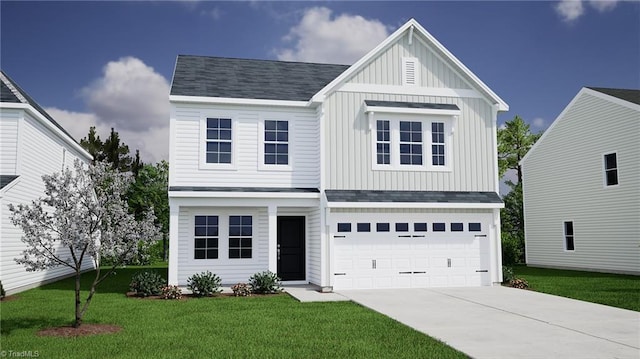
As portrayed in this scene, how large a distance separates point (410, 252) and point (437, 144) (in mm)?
3697

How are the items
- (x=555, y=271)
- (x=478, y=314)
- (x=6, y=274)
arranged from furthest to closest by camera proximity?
(x=555, y=271) → (x=6, y=274) → (x=478, y=314)

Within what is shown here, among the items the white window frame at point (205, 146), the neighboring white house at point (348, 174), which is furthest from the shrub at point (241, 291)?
the white window frame at point (205, 146)

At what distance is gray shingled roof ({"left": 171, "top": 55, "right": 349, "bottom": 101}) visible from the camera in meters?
18.2

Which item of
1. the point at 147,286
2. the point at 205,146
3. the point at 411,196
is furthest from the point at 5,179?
the point at 411,196

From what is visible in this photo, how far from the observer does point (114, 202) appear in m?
11.3

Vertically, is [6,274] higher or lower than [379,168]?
lower

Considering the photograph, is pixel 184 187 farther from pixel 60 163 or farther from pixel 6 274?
pixel 60 163

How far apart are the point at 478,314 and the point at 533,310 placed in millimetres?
1501

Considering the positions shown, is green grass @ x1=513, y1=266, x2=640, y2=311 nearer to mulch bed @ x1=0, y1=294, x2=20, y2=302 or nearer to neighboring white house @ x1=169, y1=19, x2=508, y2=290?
neighboring white house @ x1=169, y1=19, x2=508, y2=290

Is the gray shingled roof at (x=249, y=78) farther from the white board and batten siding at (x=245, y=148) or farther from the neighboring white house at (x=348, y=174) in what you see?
the white board and batten siding at (x=245, y=148)

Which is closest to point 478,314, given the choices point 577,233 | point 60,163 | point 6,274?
point 6,274

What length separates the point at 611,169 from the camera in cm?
2347

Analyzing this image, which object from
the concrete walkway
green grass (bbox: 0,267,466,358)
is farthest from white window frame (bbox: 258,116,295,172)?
green grass (bbox: 0,267,466,358)

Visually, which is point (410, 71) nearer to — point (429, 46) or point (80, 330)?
point (429, 46)
